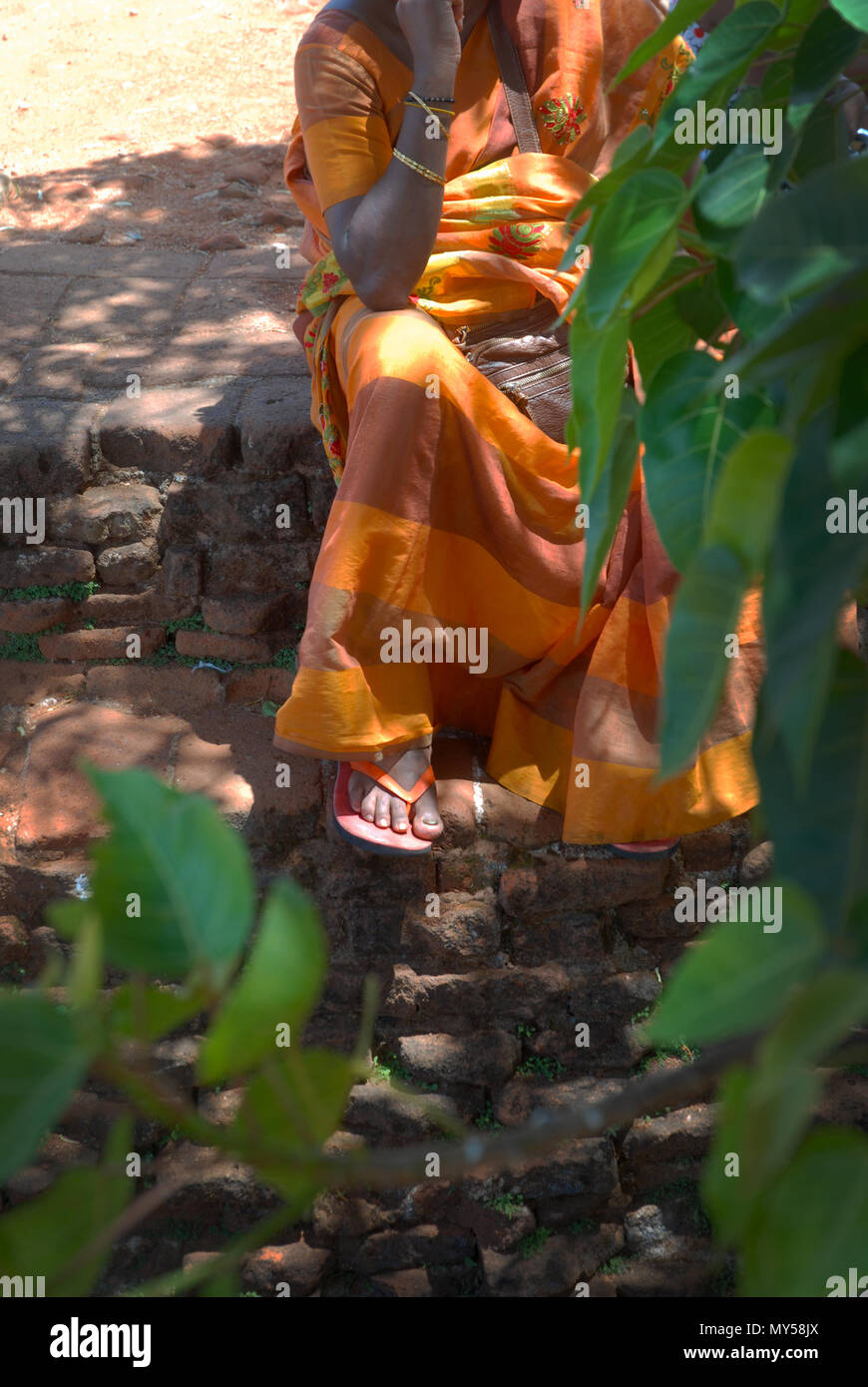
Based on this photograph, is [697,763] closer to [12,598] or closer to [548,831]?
[548,831]

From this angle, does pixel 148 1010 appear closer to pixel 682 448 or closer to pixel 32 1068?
pixel 32 1068

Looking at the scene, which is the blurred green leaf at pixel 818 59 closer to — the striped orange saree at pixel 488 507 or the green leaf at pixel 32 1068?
the green leaf at pixel 32 1068

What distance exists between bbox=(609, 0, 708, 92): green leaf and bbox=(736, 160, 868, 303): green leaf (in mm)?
159

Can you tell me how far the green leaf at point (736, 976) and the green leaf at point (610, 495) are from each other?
166 mm

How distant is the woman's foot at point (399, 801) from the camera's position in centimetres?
213

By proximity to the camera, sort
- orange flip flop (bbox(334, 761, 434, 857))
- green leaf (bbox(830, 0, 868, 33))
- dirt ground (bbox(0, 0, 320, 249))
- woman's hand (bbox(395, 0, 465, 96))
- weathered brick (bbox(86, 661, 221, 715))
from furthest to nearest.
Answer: dirt ground (bbox(0, 0, 320, 249))
weathered brick (bbox(86, 661, 221, 715))
orange flip flop (bbox(334, 761, 434, 857))
woman's hand (bbox(395, 0, 465, 96))
green leaf (bbox(830, 0, 868, 33))

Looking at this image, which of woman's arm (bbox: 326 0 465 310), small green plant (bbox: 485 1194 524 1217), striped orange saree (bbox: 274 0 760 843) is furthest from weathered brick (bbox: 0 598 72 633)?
small green plant (bbox: 485 1194 524 1217)

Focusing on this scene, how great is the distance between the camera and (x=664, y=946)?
2371 mm

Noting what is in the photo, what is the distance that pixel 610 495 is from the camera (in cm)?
43

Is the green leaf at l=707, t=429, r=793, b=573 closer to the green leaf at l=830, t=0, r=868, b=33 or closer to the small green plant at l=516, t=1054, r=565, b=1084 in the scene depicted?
the green leaf at l=830, t=0, r=868, b=33

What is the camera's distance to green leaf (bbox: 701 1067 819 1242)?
10.1 inches

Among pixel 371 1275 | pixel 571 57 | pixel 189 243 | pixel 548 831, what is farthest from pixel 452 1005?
pixel 189 243

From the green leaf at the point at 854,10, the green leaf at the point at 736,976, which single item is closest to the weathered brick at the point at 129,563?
the green leaf at the point at 854,10

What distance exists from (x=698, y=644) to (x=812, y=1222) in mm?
147
